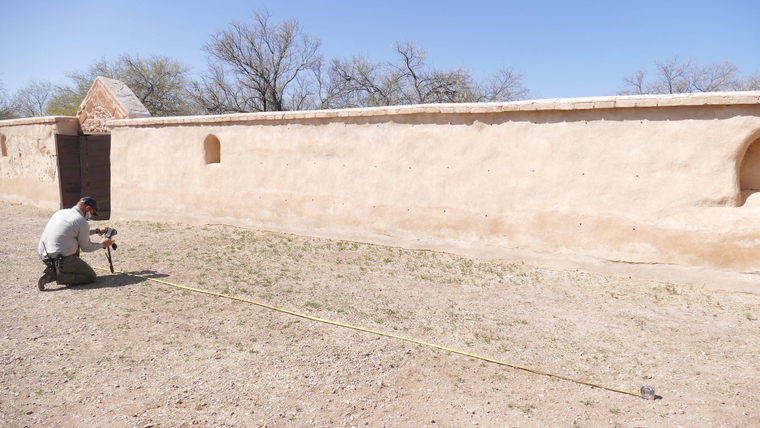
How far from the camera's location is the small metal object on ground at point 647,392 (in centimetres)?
378

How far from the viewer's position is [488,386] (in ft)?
13.2

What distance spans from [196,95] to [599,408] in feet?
83.9

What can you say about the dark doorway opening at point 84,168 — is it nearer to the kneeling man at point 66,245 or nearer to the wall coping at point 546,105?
the wall coping at point 546,105

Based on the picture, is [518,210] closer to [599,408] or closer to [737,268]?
[737,268]

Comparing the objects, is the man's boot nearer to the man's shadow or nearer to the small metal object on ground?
the man's shadow

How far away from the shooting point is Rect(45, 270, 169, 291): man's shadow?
6.50 metres

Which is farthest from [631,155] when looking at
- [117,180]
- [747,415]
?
[117,180]

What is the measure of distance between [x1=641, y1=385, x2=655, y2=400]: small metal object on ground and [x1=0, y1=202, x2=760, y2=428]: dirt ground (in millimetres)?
53

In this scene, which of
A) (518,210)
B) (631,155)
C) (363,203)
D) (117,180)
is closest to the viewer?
(631,155)

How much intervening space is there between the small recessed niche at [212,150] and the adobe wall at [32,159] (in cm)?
564

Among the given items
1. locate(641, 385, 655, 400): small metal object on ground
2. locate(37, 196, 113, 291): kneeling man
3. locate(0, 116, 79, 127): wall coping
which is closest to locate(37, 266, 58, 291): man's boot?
locate(37, 196, 113, 291): kneeling man

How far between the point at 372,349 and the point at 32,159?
46.4ft

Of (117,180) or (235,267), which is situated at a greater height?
(117,180)

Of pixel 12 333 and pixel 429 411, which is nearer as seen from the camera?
pixel 429 411
